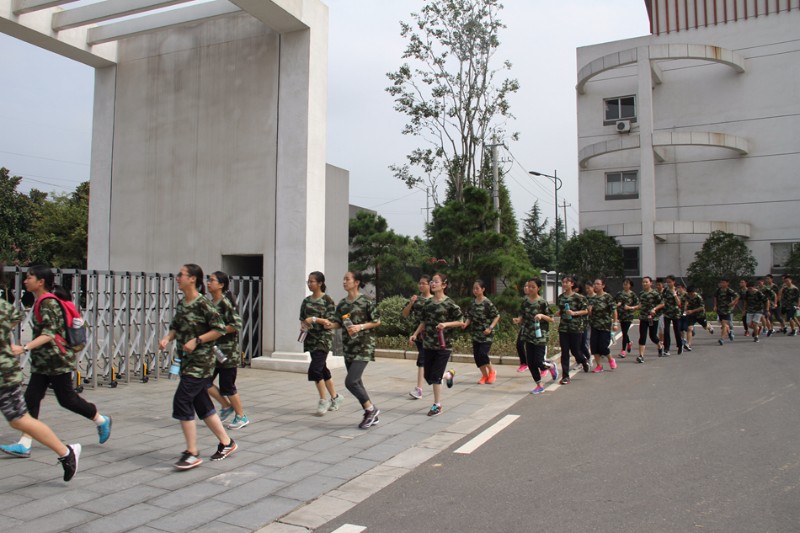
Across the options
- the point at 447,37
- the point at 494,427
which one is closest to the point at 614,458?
the point at 494,427

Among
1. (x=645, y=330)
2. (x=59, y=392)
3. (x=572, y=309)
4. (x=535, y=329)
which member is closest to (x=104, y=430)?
(x=59, y=392)

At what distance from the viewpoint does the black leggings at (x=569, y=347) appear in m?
10.1

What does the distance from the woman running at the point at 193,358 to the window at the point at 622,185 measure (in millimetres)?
28052

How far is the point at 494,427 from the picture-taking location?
7008 millimetres

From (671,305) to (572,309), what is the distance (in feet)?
16.5

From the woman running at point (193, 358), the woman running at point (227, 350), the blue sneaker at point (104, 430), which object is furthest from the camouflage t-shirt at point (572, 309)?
the blue sneaker at point (104, 430)

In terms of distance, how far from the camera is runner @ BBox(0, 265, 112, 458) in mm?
5418

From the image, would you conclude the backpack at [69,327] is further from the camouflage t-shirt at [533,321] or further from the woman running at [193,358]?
the camouflage t-shirt at [533,321]

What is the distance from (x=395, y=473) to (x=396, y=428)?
1.71 m

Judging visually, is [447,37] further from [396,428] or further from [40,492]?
[40,492]

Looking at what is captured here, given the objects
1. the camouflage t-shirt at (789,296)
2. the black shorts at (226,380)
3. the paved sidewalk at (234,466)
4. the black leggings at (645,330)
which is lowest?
the paved sidewalk at (234,466)

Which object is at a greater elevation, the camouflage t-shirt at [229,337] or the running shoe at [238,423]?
the camouflage t-shirt at [229,337]

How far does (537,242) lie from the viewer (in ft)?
218

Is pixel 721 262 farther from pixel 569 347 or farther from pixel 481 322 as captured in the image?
pixel 481 322
